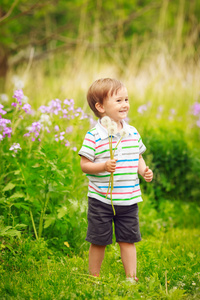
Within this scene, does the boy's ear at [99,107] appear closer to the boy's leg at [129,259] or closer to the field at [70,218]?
the field at [70,218]

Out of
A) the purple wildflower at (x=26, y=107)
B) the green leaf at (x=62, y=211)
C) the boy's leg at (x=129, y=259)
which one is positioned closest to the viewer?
the boy's leg at (x=129, y=259)

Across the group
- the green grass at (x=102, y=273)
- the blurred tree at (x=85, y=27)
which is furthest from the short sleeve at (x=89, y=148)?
the blurred tree at (x=85, y=27)

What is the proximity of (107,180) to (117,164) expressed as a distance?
13cm

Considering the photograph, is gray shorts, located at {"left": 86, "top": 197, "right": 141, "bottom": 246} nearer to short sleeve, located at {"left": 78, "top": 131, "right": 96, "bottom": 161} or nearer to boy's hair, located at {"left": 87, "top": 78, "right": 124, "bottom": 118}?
short sleeve, located at {"left": 78, "top": 131, "right": 96, "bottom": 161}

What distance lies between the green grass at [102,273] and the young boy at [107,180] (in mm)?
153

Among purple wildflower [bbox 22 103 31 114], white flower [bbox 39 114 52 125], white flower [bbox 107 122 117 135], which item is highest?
purple wildflower [bbox 22 103 31 114]

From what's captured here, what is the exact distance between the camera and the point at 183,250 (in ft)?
10.5

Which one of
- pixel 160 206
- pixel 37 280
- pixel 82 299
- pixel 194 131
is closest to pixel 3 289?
pixel 37 280

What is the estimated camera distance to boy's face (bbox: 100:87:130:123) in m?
2.53

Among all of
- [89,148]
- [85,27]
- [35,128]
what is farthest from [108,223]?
[85,27]

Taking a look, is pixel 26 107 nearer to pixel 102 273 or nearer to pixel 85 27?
pixel 102 273

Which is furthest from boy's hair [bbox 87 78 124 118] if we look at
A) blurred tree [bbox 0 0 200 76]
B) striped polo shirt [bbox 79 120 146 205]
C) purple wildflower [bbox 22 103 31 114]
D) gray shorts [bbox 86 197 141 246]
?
blurred tree [bbox 0 0 200 76]

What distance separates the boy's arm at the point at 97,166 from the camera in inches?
90.0

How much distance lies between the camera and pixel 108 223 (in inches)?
101
